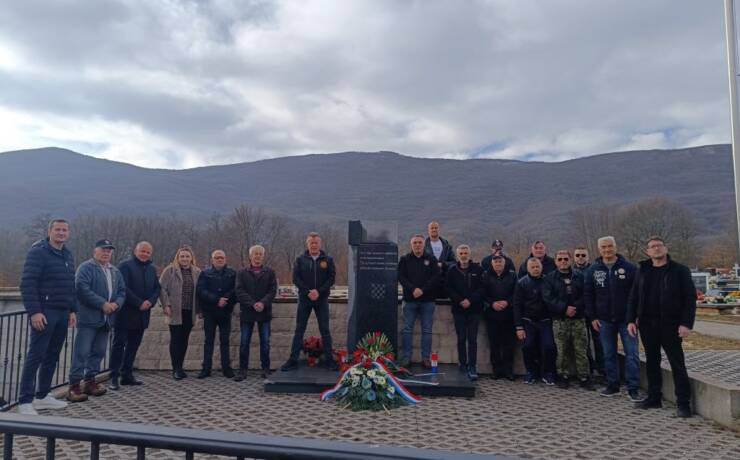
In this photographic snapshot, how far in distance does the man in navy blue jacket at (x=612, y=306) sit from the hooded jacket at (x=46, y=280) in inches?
242

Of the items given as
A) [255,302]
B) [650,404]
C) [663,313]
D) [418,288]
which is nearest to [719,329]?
[650,404]

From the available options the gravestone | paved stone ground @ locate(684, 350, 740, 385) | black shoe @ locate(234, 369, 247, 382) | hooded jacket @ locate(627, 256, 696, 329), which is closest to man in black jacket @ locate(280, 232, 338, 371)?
the gravestone

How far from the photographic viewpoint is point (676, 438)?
4879mm

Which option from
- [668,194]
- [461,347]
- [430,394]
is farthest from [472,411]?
[668,194]

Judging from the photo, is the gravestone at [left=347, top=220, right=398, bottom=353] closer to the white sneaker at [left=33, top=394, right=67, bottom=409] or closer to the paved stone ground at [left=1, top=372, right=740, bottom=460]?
the paved stone ground at [left=1, top=372, right=740, bottom=460]

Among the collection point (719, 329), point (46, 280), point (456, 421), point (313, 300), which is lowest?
point (719, 329)

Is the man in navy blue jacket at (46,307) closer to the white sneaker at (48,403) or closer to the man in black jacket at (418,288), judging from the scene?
the white sneaker at (48,403)

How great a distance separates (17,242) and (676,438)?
54.7 m

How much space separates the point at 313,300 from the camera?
7.38 metres

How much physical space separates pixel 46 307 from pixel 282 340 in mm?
3444

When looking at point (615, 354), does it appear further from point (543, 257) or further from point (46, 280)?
point (46, 280)

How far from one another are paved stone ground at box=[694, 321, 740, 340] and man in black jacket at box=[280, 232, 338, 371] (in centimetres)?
1050

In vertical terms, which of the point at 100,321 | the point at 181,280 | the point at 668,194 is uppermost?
the point at 668,194

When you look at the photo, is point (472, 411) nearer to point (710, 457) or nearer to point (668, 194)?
point (710, 457)
